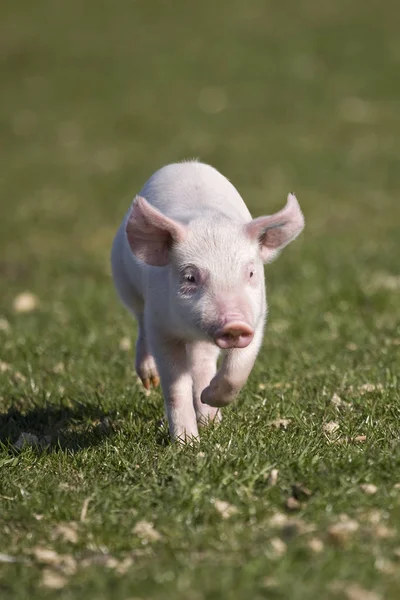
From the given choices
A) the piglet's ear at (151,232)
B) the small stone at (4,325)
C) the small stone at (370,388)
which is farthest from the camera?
the small stone at (4,325)

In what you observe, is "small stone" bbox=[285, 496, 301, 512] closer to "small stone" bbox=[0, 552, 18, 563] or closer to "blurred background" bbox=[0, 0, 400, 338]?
"small stone" bbox=[0, 552, 18, 563]

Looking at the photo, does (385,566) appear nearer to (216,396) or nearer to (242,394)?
(216,396)

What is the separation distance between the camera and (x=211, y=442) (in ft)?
16.8

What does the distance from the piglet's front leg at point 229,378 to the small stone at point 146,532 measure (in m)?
1.06

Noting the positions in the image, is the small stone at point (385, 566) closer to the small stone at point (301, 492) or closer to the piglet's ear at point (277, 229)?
the small stone at point (301, 492)

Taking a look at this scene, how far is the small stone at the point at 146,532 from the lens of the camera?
13.7 feet

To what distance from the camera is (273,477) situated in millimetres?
4555

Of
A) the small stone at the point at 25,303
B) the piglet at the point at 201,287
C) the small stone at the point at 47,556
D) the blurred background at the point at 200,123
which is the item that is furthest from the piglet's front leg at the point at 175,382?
the small stone at the point at 25,303

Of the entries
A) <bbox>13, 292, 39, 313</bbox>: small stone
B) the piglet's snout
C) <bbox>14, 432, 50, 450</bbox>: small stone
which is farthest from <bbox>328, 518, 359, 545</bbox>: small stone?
<bbox>13, 292, 39, 313</bbox>: small stone

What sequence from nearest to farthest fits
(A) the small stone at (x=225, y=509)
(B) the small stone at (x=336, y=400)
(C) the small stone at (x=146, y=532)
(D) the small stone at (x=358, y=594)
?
1. (D) the small stone at (x=358, y=594)
2. (C) the small stone at (x=146, y=532)
3. (A) the small stone at (x=225, y=509)
4. (B) the small stone at (x=336, y=400)

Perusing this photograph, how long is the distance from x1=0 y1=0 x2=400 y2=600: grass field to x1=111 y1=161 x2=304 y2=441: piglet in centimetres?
26

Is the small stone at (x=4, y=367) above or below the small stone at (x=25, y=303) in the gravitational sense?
above

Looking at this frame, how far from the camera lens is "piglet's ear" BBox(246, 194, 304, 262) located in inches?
203

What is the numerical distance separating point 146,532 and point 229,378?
1.16 m
